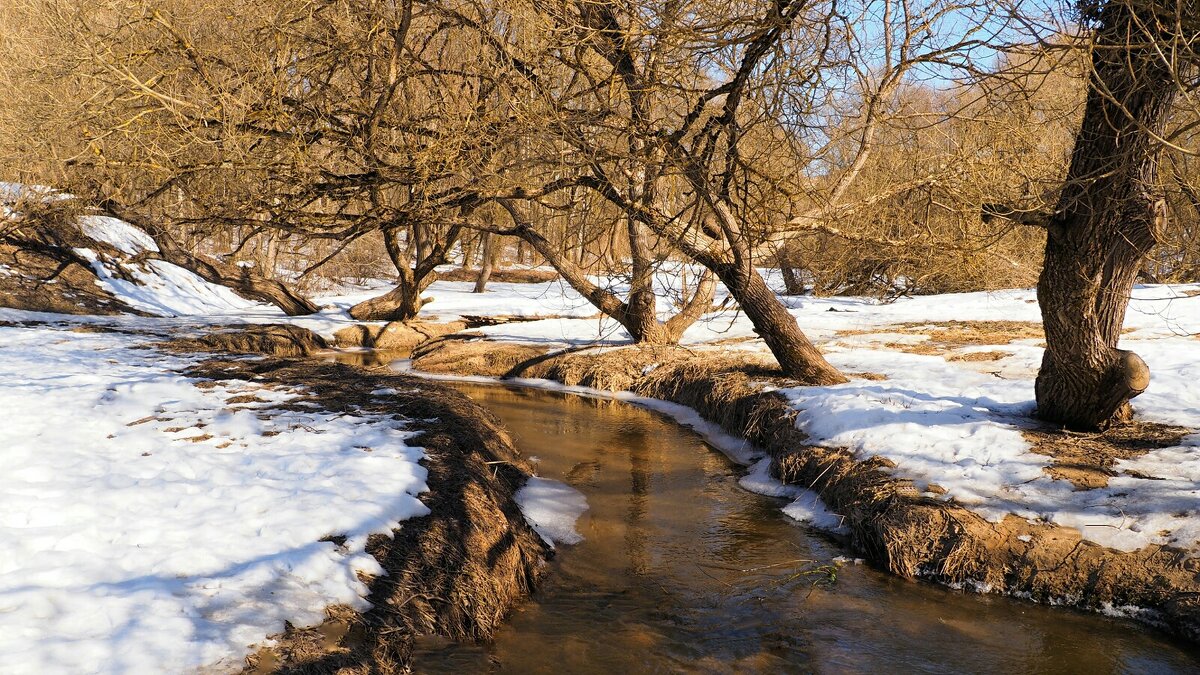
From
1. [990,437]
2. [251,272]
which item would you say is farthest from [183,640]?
[251,272]

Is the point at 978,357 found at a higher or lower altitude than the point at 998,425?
higher

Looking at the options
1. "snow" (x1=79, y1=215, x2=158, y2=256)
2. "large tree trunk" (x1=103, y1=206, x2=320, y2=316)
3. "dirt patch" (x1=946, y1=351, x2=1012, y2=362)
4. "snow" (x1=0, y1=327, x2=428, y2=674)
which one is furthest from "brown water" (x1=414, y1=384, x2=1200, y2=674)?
"snow" (x1=79, y1=215, x2=158, y2=256)

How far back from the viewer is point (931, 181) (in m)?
8.37

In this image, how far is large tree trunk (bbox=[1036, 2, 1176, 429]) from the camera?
5438 mm

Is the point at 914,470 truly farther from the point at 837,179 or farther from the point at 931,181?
the point at 837,179

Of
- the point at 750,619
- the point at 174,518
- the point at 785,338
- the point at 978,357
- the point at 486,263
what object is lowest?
the point at 750,619

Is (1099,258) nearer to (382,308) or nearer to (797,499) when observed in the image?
(797,499)

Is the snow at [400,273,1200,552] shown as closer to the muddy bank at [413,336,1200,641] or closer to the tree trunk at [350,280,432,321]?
the muddy bank at [413,336,1200,641]

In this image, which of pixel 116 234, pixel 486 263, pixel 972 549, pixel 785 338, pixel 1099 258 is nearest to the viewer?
pixel 972 549

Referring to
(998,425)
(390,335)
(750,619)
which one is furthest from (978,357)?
(390,335)

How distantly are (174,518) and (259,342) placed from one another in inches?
361

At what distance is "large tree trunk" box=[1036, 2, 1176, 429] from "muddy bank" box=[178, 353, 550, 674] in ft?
14.2

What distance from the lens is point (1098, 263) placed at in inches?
237

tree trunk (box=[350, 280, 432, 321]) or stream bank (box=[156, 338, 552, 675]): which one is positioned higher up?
Result: tree trunk (box=[350, 280, 432, 321])
